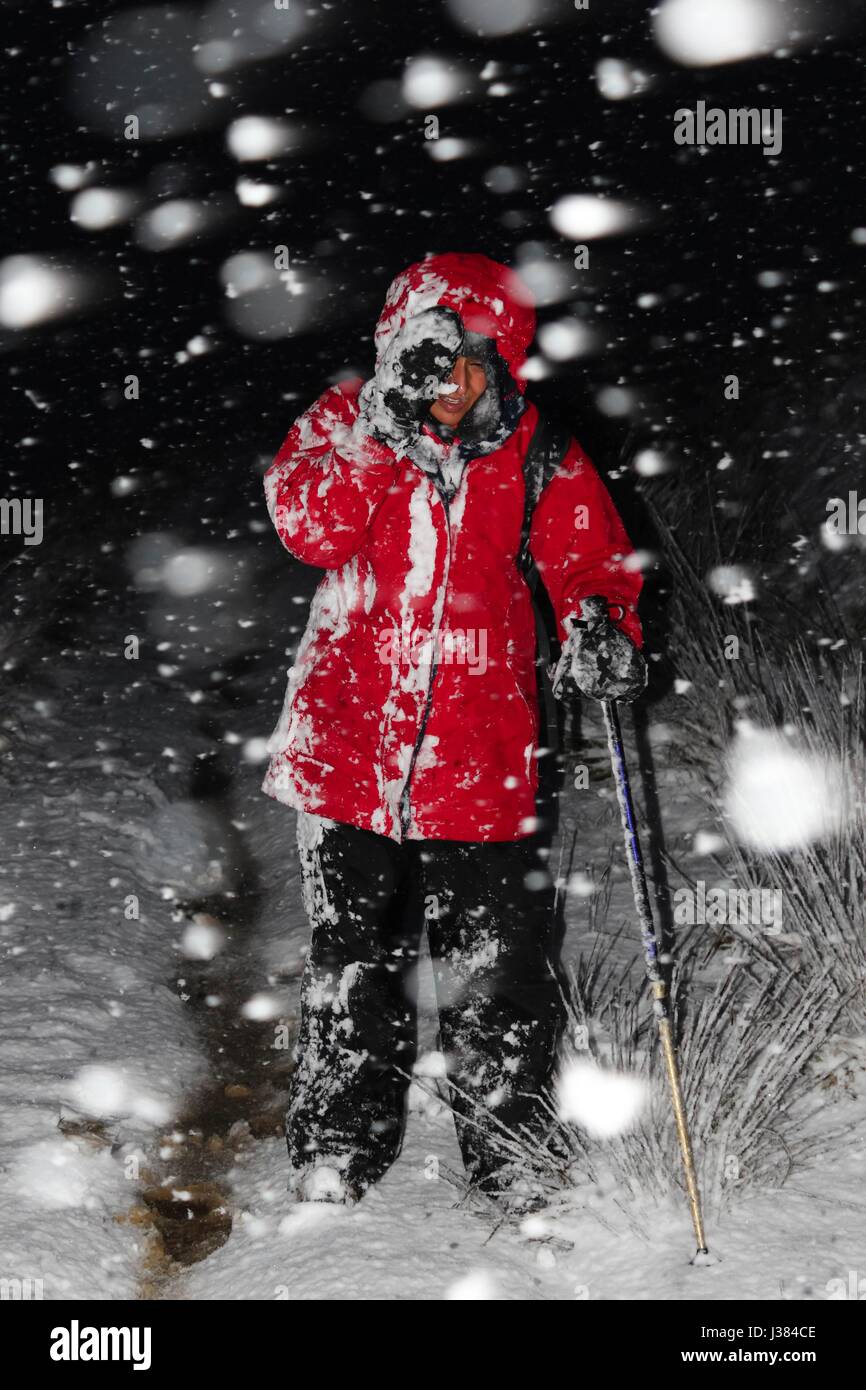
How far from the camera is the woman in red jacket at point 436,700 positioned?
2.11 metres

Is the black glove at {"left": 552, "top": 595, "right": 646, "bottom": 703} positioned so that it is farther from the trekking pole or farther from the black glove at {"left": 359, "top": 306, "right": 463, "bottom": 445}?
the black glove at {"left": 359, "top": 306, "right": 463, "bottom": 445}

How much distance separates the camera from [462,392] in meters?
2.11

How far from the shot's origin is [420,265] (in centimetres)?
210

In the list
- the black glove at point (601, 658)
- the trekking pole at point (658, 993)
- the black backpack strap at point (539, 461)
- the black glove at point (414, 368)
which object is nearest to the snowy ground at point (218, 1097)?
the trekking pole at point (658, 993)

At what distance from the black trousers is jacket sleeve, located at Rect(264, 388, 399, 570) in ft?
1.82

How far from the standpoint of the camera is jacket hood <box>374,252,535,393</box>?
6.79 feet

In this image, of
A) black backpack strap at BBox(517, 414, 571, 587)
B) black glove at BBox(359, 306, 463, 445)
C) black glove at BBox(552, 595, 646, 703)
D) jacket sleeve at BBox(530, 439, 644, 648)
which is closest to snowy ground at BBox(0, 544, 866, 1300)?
black glove at BBox(552, 595, 646, 703)

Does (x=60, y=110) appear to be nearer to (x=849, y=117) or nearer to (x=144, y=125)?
(x=144, y=125)

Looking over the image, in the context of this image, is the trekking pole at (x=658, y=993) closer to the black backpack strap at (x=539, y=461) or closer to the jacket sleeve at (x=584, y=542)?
the jacket sleeve at (x=584, y=542)

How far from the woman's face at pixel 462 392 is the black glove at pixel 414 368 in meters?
0.10

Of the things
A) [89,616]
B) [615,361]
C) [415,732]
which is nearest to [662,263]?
[615,361]

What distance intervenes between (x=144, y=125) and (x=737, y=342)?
575 cm

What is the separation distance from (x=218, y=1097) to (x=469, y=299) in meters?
1.89

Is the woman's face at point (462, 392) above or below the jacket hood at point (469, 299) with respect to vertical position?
below
